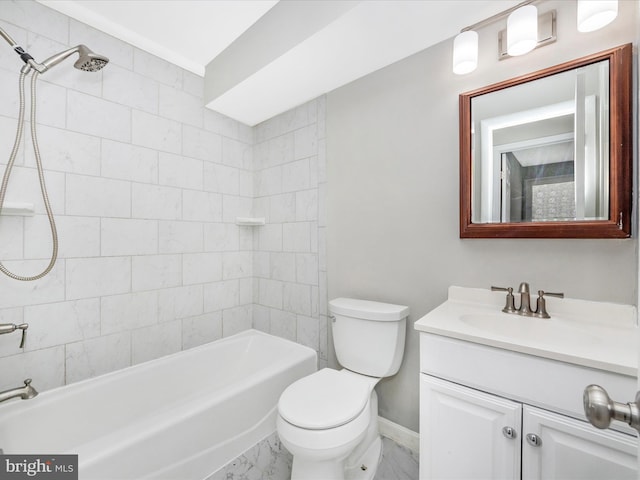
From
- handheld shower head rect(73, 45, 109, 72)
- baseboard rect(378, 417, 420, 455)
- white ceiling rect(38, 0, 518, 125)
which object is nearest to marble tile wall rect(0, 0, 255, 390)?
white ceiling rect(38, 0, 518, 125)

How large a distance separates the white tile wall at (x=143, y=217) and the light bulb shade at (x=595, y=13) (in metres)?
1.35

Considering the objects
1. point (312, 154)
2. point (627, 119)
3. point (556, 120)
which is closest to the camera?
point (627, 119)

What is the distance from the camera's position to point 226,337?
7.55 feet

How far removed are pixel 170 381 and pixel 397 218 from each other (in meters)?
1.74

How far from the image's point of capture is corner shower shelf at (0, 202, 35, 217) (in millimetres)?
1328

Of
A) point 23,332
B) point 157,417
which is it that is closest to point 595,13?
point 157,417

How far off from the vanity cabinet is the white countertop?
0.64ft

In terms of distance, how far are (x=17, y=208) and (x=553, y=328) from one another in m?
2.31

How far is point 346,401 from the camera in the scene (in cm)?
130

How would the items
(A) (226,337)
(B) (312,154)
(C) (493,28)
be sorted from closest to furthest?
(C) (493,28), (B) (312,154), (A) (226,337)

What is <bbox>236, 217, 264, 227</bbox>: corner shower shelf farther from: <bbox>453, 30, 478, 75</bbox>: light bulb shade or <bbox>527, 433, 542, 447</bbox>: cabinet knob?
<bbox>527, 433, 542, 447</bbox>: cabinet knob

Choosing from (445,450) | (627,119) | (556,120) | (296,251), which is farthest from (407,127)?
(445,450)

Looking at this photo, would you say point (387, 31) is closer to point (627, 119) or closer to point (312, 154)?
point (312, 154)

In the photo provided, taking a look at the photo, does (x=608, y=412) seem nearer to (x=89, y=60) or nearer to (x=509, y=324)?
(x=509, y=324)
